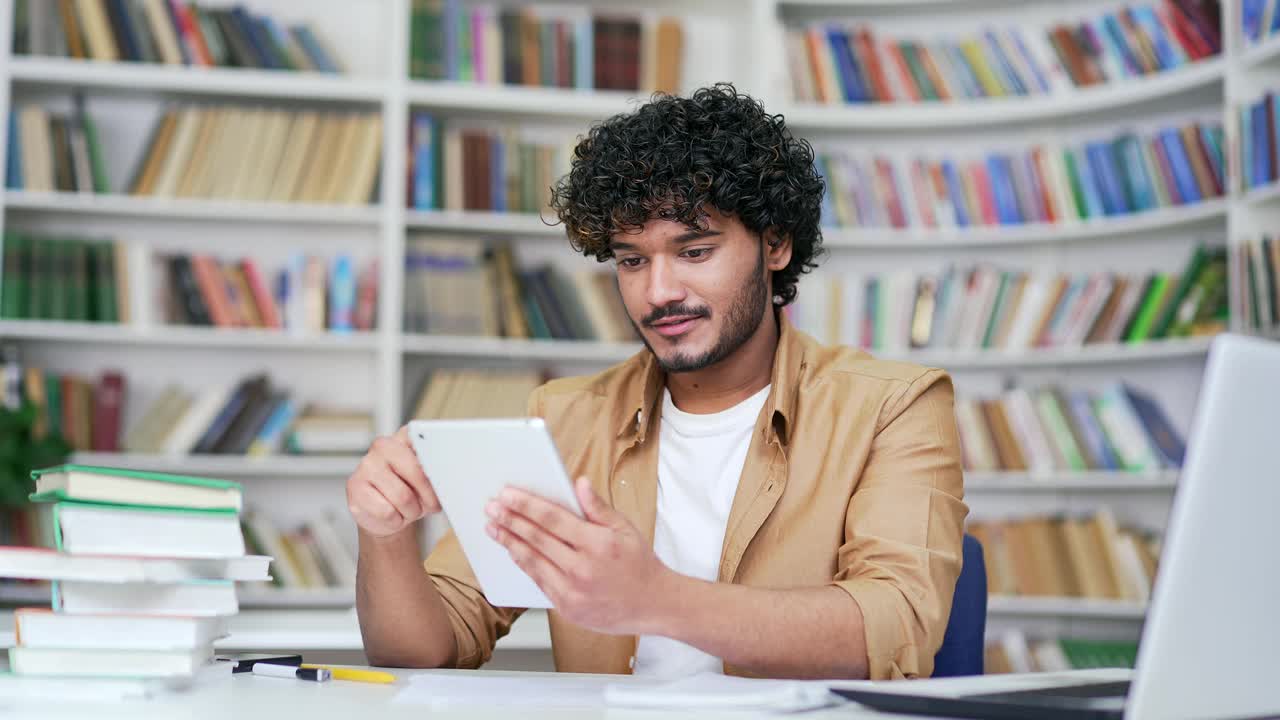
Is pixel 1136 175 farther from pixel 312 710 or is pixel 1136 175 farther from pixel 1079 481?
pixel 312 710

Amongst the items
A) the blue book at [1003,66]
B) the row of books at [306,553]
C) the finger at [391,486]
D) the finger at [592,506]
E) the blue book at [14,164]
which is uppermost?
the blue book at [1003,66]

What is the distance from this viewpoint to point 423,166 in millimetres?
3488

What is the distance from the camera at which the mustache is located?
162cm

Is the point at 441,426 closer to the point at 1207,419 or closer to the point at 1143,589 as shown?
the point at 1207,419

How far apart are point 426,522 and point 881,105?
1865mm

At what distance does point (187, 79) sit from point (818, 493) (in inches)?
102

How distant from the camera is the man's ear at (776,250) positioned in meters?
1.83

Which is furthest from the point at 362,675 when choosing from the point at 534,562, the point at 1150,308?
the point at 1150,308

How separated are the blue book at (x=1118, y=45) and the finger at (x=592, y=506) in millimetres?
2928

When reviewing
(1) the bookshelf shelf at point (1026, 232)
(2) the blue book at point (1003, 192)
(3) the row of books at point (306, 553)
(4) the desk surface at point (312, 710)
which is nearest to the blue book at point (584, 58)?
(1) the bookshelf shelf at point (1026, 232)

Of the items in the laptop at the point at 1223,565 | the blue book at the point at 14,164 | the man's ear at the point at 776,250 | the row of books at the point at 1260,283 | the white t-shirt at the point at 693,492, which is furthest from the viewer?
the blue book at the point at 14,164

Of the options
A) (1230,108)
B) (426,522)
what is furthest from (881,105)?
(426,522)

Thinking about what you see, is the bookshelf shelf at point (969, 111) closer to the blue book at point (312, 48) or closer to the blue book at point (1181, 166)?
the blue book at point (1181, 166)

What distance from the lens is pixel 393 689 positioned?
113 cm
